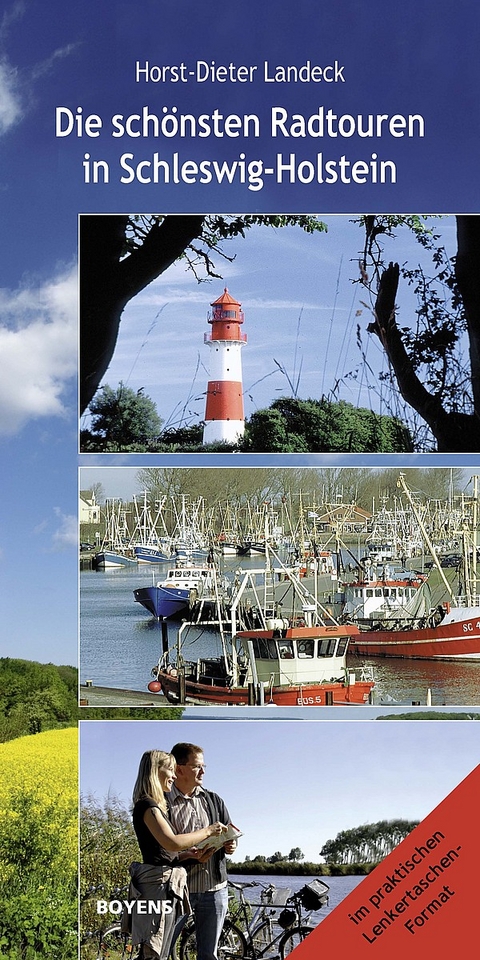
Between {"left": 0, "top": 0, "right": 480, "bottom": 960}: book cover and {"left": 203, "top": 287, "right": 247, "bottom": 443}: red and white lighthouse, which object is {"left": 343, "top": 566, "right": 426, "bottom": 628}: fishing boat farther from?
{"left": 203, "top": 287, "right": 247, "bottom": 443}: red and white lighthouse

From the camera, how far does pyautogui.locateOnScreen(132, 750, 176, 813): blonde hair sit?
382 centimetres

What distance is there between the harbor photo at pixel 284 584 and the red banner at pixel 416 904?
590 millimetres

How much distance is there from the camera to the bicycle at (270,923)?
4543 mm

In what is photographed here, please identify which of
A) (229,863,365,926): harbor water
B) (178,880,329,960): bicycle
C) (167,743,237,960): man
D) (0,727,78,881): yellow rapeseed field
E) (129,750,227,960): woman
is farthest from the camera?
(0,727,78,881): yellow rapeseed field

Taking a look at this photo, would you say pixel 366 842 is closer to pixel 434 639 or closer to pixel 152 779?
pixel 434 639

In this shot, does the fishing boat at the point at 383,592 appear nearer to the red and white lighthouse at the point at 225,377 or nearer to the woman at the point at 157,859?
the red and white lighthouse at the point at 225,377

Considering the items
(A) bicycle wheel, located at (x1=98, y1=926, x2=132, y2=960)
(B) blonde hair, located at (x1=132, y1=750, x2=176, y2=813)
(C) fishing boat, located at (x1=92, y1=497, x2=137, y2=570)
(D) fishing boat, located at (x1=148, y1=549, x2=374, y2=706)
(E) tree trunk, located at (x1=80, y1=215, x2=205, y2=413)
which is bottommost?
(A) bicycle wheel, located at (x1=98, y1=926, x2=132, y2=960)

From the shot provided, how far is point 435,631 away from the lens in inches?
194

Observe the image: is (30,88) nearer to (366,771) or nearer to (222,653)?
(222,653)

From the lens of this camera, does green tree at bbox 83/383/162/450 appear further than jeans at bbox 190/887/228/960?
Yes

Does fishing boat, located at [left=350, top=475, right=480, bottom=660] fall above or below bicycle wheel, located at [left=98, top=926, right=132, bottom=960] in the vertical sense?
above

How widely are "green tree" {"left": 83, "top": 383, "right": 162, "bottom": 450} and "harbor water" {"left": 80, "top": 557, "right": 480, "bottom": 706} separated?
0.59 meters

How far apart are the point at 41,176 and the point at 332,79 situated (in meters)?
1.38

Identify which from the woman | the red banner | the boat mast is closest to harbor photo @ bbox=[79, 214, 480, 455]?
the boat mast
